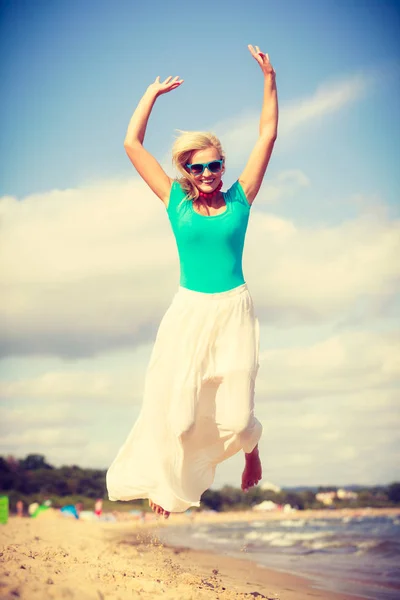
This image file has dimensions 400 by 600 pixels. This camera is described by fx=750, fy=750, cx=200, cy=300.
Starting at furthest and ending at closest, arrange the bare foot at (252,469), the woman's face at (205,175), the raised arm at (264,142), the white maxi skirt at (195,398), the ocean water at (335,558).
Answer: the ocean water at (335,558)
the bare foot at (252,469)
the raised arm at (264,142)
the woman's face at (205,175)
the white maxi skirt at (195,398)

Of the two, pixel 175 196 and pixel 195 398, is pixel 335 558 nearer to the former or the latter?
pixel 195 398

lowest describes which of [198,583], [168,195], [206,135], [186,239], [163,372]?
[198,583]

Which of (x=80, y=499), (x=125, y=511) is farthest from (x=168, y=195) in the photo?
(x=125, y=511)

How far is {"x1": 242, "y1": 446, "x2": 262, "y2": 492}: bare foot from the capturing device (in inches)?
207

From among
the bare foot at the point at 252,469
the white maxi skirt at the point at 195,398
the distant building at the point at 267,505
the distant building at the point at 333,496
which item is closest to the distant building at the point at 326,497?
the distant building at the point at 333,496

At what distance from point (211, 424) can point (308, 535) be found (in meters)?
16.4

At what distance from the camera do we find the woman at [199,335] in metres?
4.88

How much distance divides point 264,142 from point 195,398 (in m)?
1.79

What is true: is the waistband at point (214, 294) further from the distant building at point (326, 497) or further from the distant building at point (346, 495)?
the distant building at point (346, 495)

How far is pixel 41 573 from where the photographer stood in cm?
502

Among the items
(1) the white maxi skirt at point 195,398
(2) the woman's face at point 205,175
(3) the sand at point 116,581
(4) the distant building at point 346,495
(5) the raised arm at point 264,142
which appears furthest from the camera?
(4) the distant building at point 346,495

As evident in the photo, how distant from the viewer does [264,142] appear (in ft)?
16.8

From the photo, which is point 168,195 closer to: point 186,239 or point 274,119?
point 186,239

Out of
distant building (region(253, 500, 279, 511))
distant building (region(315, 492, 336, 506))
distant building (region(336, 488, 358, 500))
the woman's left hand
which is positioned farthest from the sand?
distant building (region(336, 488, 358, 500))
